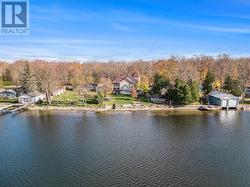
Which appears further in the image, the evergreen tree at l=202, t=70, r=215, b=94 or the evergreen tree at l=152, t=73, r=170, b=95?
the evergreen tree at l=202, t=70, r=215, b=94

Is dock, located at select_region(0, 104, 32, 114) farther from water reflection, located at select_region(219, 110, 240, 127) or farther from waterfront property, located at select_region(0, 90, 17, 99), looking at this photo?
water reflection, located at select_region(219, 110, 240, 127)

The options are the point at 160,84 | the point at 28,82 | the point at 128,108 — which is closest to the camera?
the point at 128,108

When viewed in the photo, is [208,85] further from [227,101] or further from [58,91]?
[58,91]

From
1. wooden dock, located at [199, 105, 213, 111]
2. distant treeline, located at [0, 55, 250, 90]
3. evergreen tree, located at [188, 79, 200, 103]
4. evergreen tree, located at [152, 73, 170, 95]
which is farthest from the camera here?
distant treeline, located at [0, 55, 250, 90]

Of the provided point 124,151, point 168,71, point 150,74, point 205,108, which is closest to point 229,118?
point 205,108

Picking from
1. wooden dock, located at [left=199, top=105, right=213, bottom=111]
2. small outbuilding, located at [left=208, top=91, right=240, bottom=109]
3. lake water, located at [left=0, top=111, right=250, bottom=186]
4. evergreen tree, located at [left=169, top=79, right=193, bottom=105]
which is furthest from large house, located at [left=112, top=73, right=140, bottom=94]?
lake water, located at [left=0, top=111, right=250, bottom=186]

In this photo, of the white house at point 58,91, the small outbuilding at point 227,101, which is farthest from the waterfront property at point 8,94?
the small outbuilding at point 227,101

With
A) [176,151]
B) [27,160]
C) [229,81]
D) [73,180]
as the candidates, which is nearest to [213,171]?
[176,151]

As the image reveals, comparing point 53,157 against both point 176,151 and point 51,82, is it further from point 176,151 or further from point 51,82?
point 51,82
